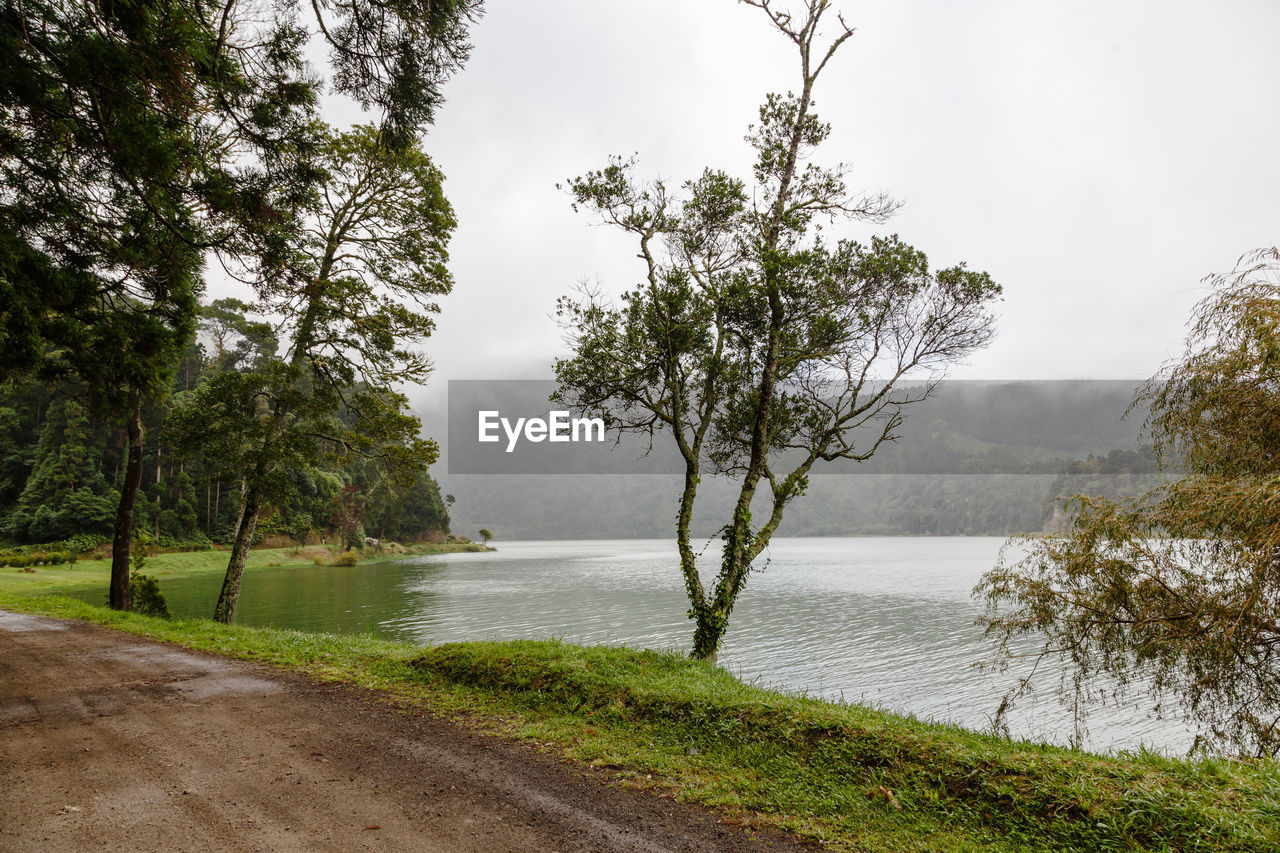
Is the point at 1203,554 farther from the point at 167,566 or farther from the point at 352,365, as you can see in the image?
the point at 167,566

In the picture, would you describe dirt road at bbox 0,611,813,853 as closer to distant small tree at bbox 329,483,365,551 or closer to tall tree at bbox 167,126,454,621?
tall tree at bbox 167,126,454,621

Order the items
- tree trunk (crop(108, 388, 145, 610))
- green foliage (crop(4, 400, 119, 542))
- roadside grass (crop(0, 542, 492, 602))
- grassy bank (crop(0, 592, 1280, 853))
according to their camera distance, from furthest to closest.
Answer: green foliage (crop(4, 400, 119, 542)) → roadside grass (crop(0, 542, 492, 602)) → tree trunk (crop(108, 388, 145, 610)) → grassy bank (crop(0, 592, 1280, 853))

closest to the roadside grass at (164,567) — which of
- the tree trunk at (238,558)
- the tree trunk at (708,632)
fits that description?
the tree trunk at (238,558)

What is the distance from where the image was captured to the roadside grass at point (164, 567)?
29234 millimetres

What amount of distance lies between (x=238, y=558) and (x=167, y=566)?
3825 cm

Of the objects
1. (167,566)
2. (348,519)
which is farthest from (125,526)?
(348,519)

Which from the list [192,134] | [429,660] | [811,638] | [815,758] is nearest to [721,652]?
[811,638]

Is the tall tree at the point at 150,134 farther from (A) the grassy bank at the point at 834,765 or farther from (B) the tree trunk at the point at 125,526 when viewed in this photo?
(B) the tree trunk at the point at 125,526

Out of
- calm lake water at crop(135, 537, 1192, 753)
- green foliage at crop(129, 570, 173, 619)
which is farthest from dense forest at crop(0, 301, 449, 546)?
green foliage at crop(129, 570, 173, 619)

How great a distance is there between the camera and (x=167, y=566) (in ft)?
145

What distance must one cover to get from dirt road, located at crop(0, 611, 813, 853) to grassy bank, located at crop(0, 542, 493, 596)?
2530cm

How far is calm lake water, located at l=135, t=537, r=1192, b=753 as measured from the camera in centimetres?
1316

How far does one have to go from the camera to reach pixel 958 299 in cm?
1220

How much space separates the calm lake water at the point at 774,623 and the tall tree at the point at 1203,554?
1850mm
